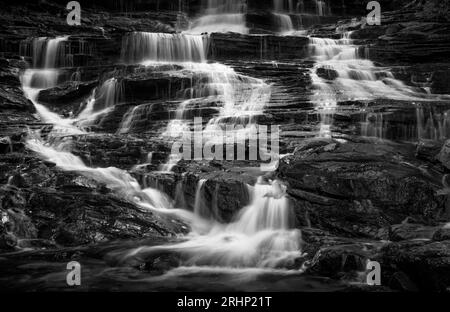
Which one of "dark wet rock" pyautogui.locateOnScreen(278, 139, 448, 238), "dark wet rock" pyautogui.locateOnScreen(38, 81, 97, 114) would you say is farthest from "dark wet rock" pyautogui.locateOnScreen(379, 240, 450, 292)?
"dark wet rock" pyautogui.locateOnScreen(38, 81, 97, 114)

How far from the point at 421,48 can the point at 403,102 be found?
748 cm

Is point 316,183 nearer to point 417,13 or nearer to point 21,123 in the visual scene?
point 21,123

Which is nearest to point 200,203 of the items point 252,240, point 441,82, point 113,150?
point 252,240

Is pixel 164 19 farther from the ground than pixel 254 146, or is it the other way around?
pixel 164 19

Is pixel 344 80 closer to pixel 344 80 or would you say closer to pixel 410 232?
pixel 344 80

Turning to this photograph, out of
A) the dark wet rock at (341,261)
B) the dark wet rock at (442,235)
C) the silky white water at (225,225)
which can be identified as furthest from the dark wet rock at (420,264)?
the silky white water at (225,225)

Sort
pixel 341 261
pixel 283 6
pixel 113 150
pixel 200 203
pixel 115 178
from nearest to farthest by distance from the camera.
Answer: pixel 341 261, pixel 200 203, pixel 115 178, pixel 113 150, pixel 283 6

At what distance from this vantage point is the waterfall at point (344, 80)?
53.4 feet

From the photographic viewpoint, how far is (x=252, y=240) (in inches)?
400

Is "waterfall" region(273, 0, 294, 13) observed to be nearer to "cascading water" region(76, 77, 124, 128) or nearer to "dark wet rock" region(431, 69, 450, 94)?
"dark wet rock" region(431, 69, 450, 94)

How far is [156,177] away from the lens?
12125 mm

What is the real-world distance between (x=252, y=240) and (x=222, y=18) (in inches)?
846

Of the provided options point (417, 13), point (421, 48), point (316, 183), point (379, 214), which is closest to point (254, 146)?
point (316, 183)

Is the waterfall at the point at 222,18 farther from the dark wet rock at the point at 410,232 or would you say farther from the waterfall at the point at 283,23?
the dark wet rock at the point at 410,232
